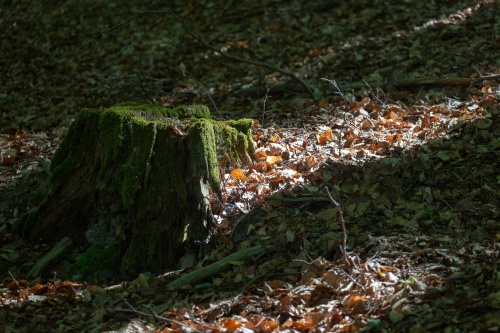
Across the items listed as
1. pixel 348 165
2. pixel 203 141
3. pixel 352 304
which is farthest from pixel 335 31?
pixel 352 304

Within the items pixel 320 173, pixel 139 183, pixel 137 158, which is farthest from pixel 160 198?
pixel 320 173

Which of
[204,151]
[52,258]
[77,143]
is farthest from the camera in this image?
[77,143]

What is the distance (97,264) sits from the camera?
16.9 feet

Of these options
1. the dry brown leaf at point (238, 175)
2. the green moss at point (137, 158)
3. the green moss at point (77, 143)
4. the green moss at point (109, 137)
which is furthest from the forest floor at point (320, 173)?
the green moss at point (109, 137)

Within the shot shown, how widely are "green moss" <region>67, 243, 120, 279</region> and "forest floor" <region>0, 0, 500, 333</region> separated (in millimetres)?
116

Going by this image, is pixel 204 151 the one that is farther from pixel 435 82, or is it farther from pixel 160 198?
pixel 435 82

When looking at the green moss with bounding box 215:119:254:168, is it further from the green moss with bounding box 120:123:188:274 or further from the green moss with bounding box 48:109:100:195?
the green moss with bounding box 48:109:100:195

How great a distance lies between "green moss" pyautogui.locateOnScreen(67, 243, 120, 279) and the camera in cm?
510

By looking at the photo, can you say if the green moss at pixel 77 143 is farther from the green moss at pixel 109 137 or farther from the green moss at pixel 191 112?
the green moss at pixel 191 112

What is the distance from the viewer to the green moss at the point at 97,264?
5.10 metres

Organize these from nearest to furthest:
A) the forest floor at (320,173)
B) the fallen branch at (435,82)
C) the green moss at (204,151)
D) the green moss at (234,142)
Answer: the forest floor at (320,173)
the green moss at (204,151)
the green moss at (234,142)
the fallen branch at (435,82)

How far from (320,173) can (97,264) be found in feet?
6.95

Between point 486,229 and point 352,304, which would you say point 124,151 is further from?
point 486,229

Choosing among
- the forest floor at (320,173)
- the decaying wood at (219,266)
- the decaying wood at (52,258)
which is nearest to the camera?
the forest floor at (320,173)
